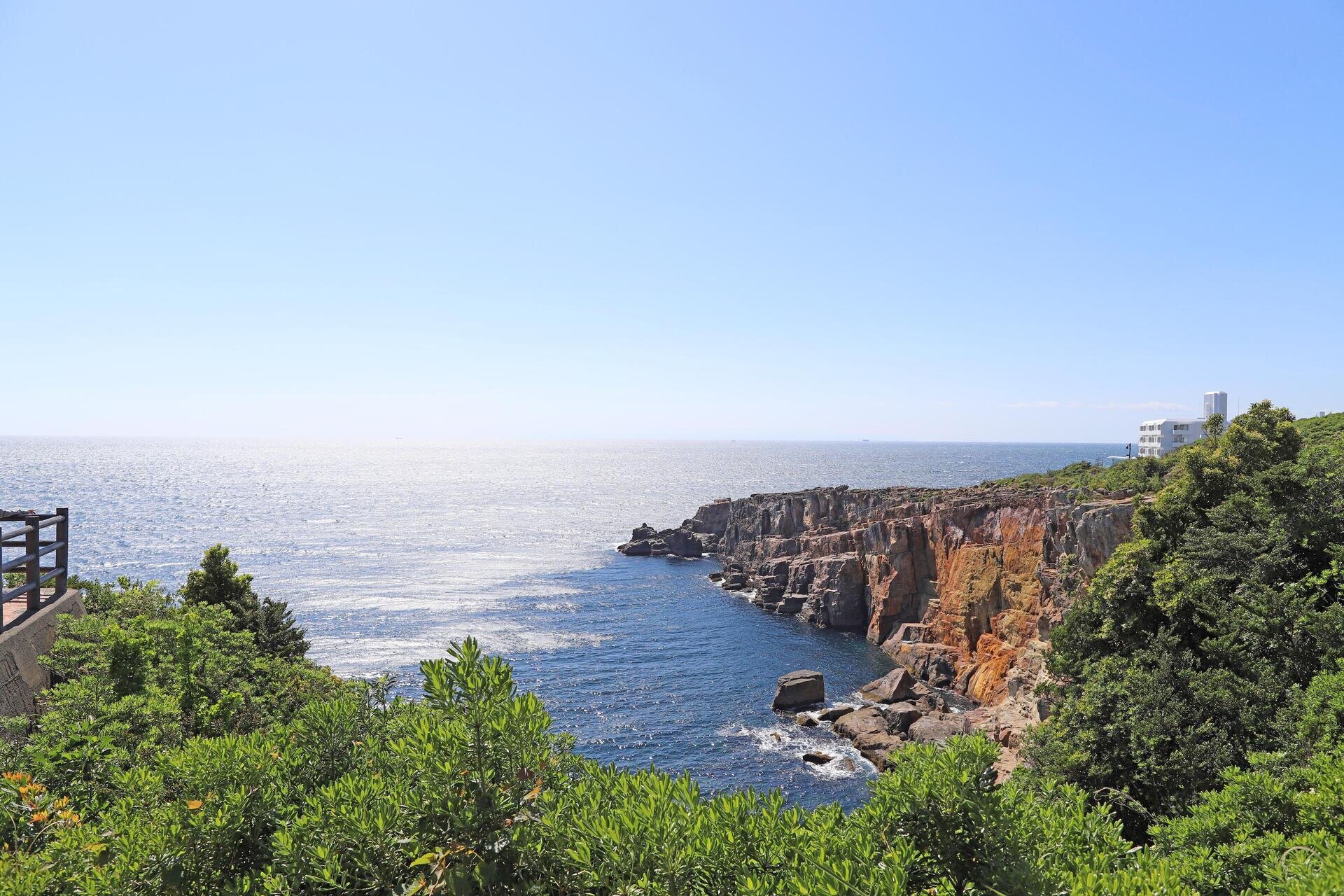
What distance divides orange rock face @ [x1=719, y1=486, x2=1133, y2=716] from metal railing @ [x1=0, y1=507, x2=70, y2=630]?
39538 millimetres

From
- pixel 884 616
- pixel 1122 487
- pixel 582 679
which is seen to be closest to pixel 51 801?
pixel 582 679

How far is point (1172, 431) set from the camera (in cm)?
12900

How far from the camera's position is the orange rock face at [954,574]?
4103cm

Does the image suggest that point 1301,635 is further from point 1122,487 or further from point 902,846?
point 1122,487

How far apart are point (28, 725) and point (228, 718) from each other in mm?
Result: 3564

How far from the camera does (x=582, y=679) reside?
175ft

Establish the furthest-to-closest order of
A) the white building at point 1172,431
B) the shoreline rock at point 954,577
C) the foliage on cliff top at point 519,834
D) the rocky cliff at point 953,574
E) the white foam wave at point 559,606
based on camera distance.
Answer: the white building at point 1172,431 < the white foam wave at point 559,606 < the rocky cliff at point 953,574 < the shoreline rock at point 954,577 < the foliage on cliff top at point 519,834

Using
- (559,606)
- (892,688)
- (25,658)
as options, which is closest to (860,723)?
(892,688)

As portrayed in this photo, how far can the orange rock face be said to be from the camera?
41.0m

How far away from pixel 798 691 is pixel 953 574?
722 inches

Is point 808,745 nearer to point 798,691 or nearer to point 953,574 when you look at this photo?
point 798,691

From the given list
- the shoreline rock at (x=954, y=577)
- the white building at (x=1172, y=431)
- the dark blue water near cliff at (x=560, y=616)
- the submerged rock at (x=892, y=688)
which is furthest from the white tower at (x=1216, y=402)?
the submerged rock at (x=892, y=688)

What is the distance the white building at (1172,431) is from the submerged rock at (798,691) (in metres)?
97.7

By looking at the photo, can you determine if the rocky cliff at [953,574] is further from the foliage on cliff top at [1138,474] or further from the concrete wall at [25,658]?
the concrete wall at [25,658]
